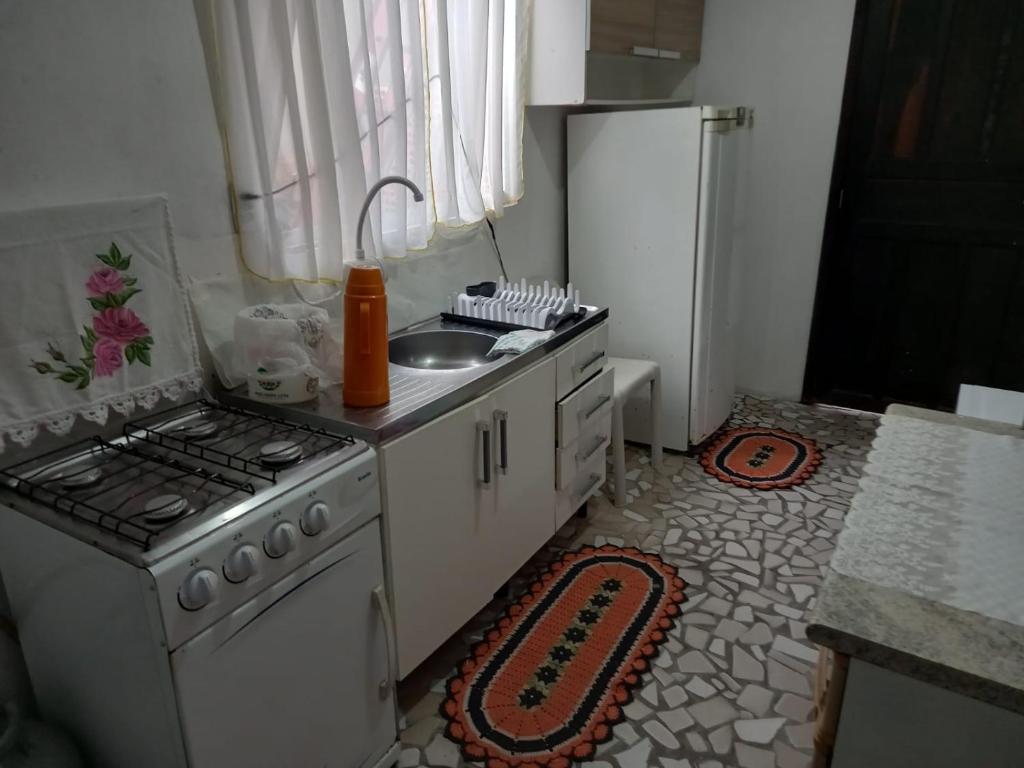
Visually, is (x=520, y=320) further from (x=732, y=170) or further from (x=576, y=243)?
(x=732, y=170)

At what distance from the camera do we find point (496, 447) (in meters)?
1.82

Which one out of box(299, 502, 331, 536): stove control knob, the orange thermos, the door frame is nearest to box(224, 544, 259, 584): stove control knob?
box(299, 502, 331, 536): stove control knob

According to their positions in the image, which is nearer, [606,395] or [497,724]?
[497,724]

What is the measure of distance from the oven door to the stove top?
16 cm

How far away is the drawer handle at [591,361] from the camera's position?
2234 mm

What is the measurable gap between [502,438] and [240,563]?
826mm

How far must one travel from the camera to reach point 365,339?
1505 mm

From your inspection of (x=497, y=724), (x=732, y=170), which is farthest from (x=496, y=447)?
(x=732, y=170)

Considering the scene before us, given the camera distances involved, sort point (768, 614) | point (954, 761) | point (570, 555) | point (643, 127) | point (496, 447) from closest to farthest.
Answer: point (954, 761) → point (496, 447) → point (768, 614) → point (570, 555) → point (643, 127)

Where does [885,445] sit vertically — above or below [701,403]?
above

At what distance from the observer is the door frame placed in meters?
3.11

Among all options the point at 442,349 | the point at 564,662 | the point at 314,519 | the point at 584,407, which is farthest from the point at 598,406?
the point at 314,519

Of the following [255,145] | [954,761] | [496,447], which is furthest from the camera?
[496,447]

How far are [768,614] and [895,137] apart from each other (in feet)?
7.42
